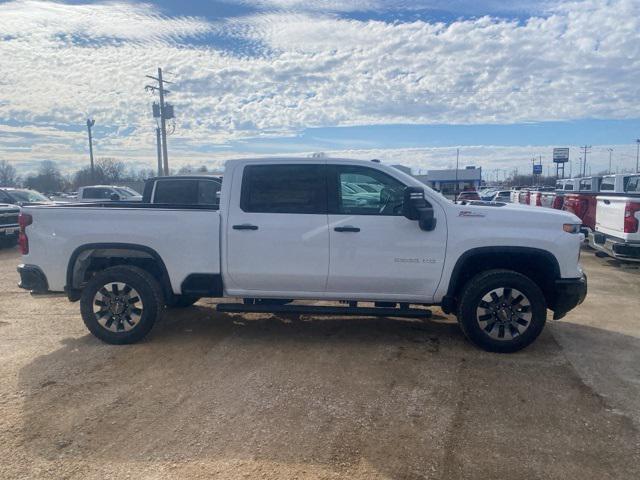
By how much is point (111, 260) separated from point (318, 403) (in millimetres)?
3125

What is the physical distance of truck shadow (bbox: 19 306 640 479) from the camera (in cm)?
337

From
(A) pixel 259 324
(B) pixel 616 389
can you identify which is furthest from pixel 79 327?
(B) pixel 616 389

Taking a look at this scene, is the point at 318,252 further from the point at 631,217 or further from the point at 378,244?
the point at 631,217

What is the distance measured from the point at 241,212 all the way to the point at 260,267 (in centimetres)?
62

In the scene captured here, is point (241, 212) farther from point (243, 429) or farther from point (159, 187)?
point (159, 187)

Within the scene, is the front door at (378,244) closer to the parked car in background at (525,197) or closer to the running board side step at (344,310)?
the running board side step at (344,310)

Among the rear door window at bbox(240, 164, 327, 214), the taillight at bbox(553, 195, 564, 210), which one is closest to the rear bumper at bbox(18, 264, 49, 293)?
the rear door window at bbox(240, 164, 327, 214)

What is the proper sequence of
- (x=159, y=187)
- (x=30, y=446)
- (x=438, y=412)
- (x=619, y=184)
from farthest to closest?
(x=619, y=184) < (x=159, y=187) < (x=438, y=412) < (x=30, y=446)

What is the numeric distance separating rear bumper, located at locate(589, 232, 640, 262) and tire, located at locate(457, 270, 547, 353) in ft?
16.0

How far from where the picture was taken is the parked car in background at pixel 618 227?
29.3ft

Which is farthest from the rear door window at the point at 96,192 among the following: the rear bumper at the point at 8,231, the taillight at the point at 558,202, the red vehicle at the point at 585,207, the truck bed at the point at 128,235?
the red vehicle at the point at 585,207

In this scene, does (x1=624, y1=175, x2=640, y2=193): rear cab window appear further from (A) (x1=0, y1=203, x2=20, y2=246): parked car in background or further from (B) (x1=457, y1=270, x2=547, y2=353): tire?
(A) (x1=0, y1=203, x2=20, y2=246): parked car in background

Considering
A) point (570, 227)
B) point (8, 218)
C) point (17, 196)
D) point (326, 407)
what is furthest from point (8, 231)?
point (570, 227)

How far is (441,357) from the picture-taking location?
16.9ft
